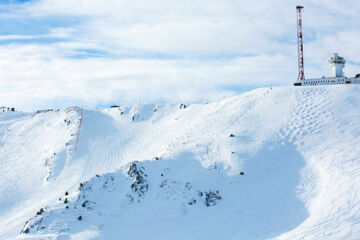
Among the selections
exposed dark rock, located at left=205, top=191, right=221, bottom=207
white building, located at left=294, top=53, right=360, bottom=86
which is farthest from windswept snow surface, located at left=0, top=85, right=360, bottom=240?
white building, located at left=294, top=53, right=360, bottom=86

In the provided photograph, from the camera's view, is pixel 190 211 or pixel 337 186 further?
pixel 190 211

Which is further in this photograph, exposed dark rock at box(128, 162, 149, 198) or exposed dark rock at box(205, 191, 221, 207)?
exposed dark rock at box(128, 162, 149, 198)

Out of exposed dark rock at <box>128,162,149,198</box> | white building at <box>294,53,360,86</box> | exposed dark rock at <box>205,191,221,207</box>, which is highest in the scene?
white building at <box>294,53,360,86</box>

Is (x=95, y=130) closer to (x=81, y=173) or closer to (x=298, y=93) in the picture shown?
(x=81, y=173)

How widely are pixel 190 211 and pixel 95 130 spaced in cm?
3140

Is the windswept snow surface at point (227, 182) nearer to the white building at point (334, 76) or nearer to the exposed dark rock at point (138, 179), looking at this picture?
the exposed dark rock at point (138, 179)

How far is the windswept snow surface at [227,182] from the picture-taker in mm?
22219

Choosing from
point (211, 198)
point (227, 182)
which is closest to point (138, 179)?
point (211, 198)

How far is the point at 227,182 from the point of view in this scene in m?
26.5

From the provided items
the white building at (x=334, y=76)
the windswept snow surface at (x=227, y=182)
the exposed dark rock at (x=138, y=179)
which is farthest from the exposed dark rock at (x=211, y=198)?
the white building at (x=334, y=76)

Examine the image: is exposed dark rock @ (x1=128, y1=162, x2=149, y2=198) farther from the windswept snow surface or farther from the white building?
the white building

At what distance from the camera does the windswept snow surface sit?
2222cm

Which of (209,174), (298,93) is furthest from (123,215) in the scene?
(298,93)

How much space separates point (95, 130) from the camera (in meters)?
52.6
